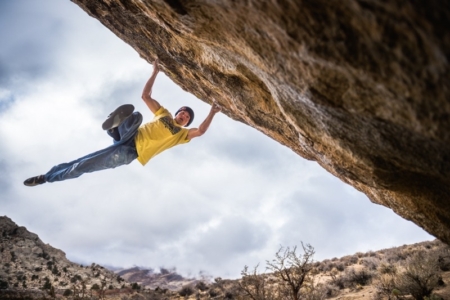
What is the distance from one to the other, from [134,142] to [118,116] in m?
0.78

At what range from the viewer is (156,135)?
527 centimetres

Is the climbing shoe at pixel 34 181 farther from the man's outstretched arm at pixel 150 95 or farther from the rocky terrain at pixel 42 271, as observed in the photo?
the rocky terrain at pixel 42 271

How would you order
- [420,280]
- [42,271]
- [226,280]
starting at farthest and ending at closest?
[42,271] → [226,280] → [420,280]

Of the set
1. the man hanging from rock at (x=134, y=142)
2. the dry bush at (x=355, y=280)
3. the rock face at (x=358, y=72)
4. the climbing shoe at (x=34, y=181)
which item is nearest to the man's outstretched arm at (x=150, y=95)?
the man hanging from rock at (x=134, y=142)

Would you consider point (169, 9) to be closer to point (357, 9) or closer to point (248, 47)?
point (248, 47)

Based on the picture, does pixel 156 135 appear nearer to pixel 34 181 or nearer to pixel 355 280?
pixel 34 181

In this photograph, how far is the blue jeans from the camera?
16.4 feet

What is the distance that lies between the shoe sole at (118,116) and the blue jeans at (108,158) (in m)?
0.34

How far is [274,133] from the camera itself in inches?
236

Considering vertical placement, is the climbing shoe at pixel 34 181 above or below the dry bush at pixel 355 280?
above

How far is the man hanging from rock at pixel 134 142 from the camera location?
5054 mm

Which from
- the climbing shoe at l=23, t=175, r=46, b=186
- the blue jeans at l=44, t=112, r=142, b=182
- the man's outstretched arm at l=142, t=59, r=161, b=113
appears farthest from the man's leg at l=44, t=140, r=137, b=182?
the man's outstretched arm at l=142, t=59, r=161, b=113

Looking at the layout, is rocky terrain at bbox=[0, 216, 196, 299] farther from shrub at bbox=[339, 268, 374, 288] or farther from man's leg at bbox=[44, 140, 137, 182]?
man's leg at bbox=[44, 140, 137, 182]

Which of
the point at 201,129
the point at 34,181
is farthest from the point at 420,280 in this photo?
the point at 34,181
